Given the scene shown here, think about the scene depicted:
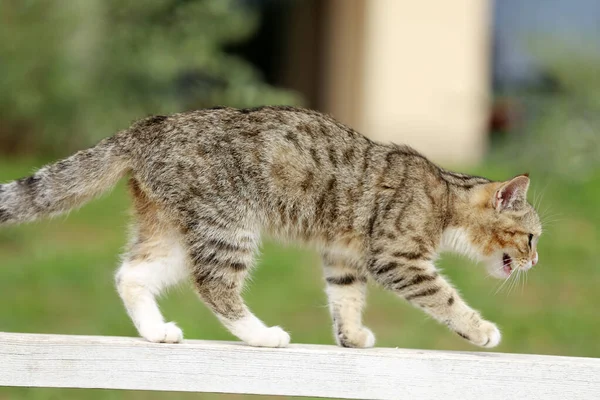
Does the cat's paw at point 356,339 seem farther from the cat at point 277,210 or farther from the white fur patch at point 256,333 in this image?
the white fur patch at point 256,333

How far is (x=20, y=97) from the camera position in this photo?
9.38m

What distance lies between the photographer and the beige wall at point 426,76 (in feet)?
36.9

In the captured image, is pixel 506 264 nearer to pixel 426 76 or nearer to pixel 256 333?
pixel 256 333

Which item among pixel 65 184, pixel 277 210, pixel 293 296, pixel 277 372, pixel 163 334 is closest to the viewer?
pixel 277 372

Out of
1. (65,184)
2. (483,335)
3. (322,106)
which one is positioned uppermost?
(65,184)

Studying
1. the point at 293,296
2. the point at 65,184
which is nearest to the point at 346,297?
the point at 65,184

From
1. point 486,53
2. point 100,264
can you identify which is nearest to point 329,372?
point 100,264

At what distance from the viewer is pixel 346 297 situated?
171 inches

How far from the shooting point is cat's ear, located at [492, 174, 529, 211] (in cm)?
426

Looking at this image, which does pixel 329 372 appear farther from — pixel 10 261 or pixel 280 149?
pixel 10 261

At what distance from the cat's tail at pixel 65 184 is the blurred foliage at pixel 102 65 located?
16.1 feet

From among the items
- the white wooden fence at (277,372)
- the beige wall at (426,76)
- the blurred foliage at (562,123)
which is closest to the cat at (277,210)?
the white wooden fence at (277,372)

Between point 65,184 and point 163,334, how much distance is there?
78 cm

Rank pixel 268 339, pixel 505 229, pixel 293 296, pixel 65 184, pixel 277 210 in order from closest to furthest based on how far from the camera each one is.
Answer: pixel 268 339 < pixel 65 184 < pixel 277 210 < pixel 505 229 < pixel 293 296
